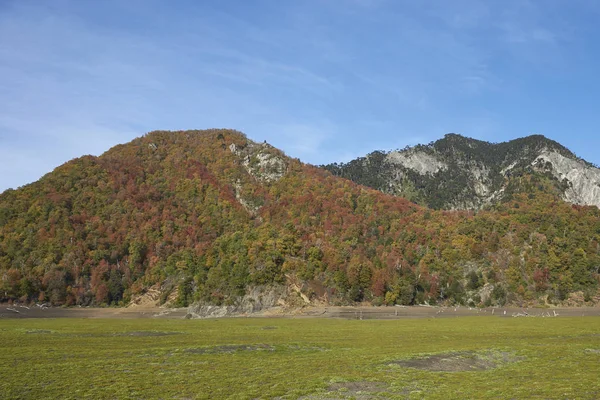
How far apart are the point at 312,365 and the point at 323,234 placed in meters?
122

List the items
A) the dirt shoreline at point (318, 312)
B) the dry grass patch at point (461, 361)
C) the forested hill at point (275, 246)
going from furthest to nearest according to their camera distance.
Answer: the forested hill at point (275, 246)
the dirt shoreline at point (318, 312)
the dry grass patch at point (461, 361)

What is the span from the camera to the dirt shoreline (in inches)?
3711

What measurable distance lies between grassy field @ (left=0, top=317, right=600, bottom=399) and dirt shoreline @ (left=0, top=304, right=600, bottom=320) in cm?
5514

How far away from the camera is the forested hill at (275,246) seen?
118 m

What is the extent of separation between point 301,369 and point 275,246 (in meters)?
104

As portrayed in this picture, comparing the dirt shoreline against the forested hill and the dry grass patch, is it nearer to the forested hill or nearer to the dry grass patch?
the forested hill

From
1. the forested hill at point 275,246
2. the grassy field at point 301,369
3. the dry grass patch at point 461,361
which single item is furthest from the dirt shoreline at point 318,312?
the dry grass patch at point 461,361

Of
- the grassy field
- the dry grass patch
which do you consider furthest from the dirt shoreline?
the dry grass patch

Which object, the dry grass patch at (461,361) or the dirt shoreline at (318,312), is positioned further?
the dirt shoreline at (318,312)

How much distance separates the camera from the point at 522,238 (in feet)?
422

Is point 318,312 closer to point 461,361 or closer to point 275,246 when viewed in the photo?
point 275,246

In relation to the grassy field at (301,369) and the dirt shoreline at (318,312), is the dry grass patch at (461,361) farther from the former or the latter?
the dirt shoreline at (318,312)

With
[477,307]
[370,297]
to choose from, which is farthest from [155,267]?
[477,307]

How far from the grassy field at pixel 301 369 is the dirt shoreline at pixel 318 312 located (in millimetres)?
55135
